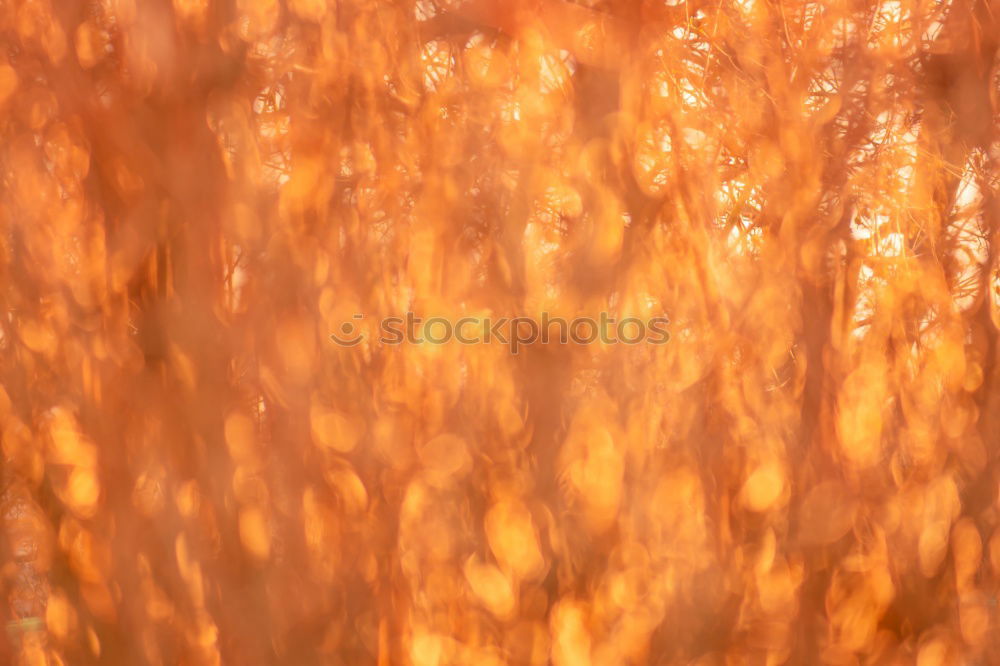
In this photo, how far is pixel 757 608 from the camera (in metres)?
0.37

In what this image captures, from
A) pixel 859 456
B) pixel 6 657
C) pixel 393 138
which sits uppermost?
pixel 393 138

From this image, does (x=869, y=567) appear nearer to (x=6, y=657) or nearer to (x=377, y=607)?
(x=377, y=607)

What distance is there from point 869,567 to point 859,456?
6 centimetres

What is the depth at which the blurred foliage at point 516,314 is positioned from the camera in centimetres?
36

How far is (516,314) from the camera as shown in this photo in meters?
0.36

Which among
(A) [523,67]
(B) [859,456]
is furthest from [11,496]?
(B) [859,456]

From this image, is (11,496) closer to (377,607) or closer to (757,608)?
(377,607)

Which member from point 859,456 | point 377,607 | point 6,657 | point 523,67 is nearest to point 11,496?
point 6,657

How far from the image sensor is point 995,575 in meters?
0.37

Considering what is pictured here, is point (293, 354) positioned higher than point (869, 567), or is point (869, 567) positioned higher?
point (293, 354)

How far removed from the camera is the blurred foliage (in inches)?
14.2

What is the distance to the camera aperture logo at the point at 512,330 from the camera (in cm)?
36

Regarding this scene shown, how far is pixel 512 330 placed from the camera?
14.3 inches

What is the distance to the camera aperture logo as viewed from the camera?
14.2 inches
